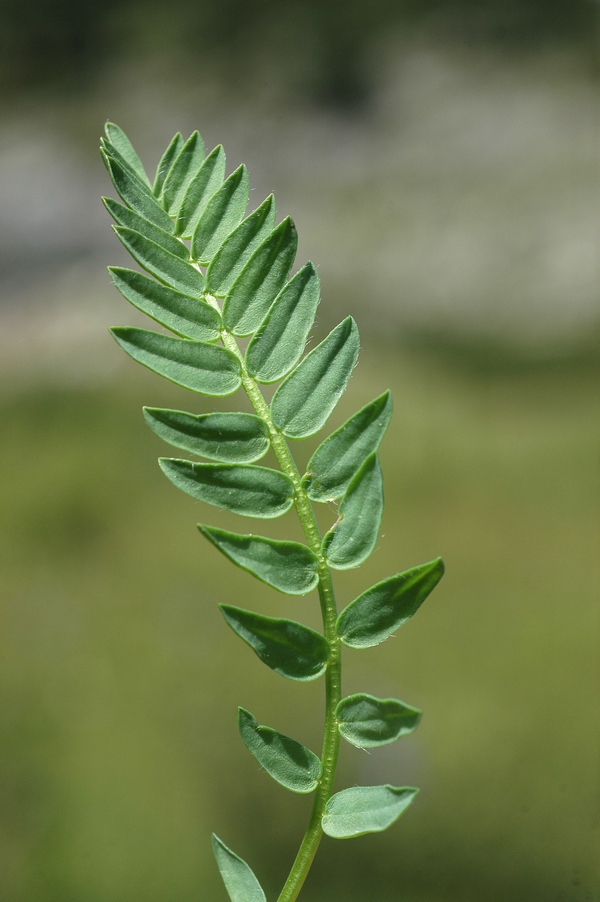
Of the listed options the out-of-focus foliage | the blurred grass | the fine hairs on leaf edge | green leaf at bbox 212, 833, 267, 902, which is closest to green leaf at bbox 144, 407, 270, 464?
the fine hairs on leaf edge

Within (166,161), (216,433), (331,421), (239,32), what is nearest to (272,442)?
(216,433)

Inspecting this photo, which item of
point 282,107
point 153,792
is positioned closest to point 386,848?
point 153,792

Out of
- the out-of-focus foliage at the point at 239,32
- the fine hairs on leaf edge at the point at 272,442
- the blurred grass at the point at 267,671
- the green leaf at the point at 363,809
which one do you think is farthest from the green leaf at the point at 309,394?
the out-of-focus foliage at the point at 239,32

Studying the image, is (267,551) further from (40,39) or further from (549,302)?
(40,39)

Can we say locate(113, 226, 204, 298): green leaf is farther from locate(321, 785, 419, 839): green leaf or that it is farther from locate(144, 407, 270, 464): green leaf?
locate(321, 785, 419, 839): green leaf

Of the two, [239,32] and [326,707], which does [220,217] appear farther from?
[239,32]

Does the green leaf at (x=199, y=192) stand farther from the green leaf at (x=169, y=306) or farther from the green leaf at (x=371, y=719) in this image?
the green leaf at (x=371, y=719)

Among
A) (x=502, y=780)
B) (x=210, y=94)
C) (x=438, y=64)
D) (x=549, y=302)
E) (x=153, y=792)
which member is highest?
(x=438, y=64)
